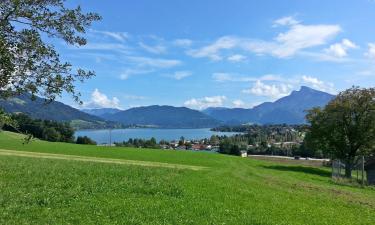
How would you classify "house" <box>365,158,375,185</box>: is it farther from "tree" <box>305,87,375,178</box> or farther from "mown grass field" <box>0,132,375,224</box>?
"mown grass field" <box>0,132,375,224</box>

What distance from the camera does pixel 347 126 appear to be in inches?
2170

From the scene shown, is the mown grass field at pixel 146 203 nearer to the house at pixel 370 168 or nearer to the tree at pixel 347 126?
the tree at pixel 347 126

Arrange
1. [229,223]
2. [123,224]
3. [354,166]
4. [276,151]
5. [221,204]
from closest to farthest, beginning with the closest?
[123,224], [229,223], [221,204], [354,166], [276,151]

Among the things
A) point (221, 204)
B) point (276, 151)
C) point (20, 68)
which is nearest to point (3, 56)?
point (20, 68)

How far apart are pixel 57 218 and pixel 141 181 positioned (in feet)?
33.7

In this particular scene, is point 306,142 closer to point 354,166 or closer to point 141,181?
point 354,166

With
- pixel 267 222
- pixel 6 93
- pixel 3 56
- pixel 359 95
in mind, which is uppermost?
pixel 359 95

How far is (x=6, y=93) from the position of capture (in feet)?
32.1

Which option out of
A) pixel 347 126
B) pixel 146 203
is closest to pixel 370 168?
pixel 347 126

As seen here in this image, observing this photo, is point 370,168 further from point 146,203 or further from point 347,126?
point 146,203

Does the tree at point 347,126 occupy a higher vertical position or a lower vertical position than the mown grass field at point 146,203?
higher

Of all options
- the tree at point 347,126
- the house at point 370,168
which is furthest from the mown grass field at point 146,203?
the house at point 370,168

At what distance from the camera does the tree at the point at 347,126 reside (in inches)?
2115

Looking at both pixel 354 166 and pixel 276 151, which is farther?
pixel 276 151
